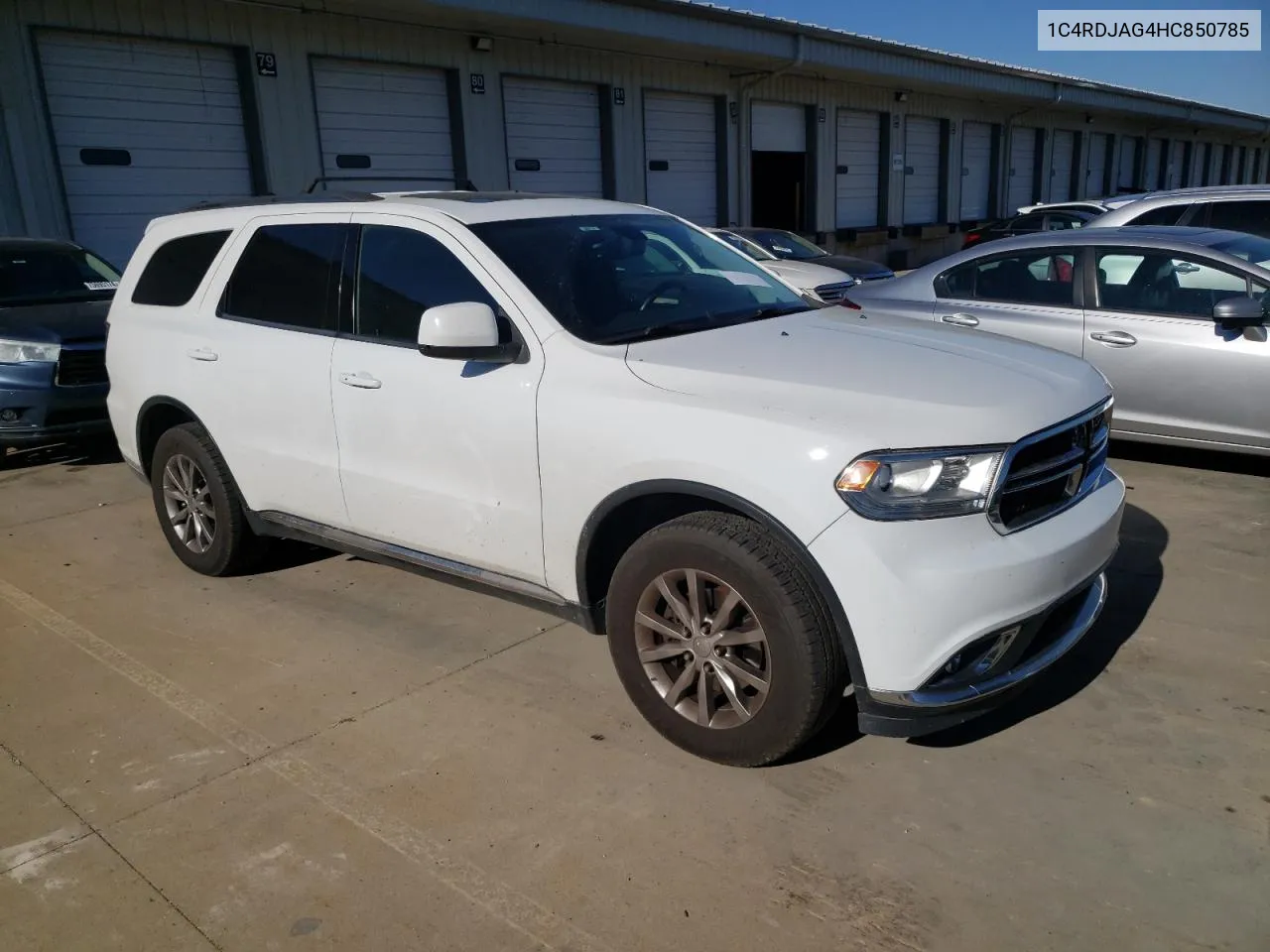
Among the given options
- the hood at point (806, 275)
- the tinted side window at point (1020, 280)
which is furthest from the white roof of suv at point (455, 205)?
the hood at point (806, 275)

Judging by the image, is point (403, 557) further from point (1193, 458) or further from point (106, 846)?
point (1193, 458)

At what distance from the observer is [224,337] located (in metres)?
4.54

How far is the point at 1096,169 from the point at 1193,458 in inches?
1248

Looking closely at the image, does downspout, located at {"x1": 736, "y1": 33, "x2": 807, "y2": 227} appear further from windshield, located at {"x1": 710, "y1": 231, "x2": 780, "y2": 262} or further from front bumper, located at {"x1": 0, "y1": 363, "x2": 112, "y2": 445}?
front bumper, located at {"x1": 0, "y1": 363, "x2": 112, "y2": 445}

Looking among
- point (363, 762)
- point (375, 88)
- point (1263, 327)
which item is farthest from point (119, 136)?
point (1263, 327)

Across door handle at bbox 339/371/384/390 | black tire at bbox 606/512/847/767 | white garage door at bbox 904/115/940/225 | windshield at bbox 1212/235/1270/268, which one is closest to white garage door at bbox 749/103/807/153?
white garage door at bbox 904/115/940/225

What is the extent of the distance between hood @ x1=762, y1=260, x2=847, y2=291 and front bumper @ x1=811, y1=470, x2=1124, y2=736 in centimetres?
777

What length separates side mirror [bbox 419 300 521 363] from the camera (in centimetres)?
330

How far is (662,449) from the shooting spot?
302 cm

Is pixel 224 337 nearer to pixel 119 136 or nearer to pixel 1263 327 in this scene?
pixel 1263 327

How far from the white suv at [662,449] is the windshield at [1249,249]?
11.4ft

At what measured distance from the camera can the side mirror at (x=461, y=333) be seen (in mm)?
3305

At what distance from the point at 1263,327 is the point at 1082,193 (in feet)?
102

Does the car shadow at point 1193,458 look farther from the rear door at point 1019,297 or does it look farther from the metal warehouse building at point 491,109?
the metal warehouse building at point 491,109
